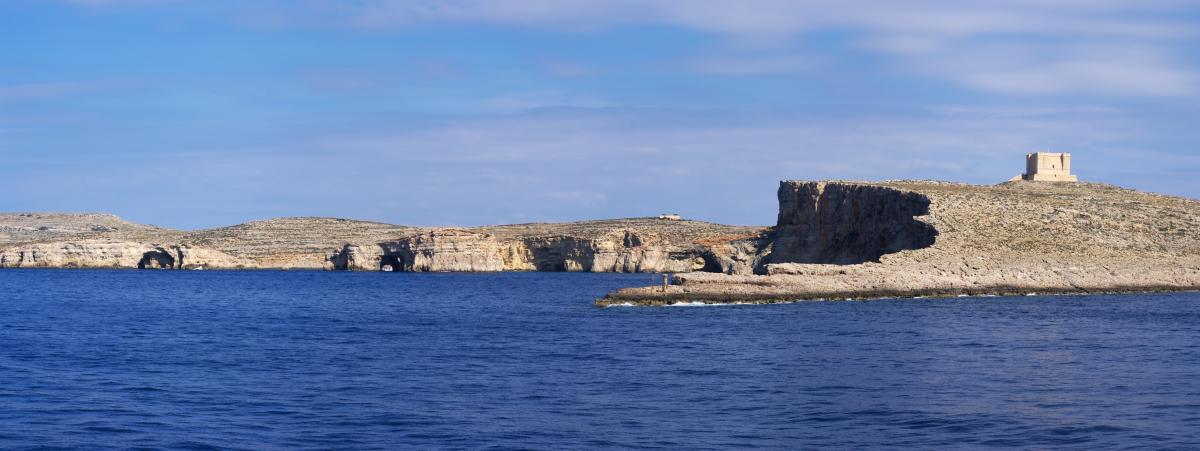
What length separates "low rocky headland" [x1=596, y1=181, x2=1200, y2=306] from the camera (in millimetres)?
55047

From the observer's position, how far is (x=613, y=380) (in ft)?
83.6

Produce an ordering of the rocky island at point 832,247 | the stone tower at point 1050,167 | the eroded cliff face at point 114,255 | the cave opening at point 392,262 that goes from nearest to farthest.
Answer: the rocky island at point 832,247 < the stone tower at point 1050,167 < the cave opening at point 392,262 < the eroded cliff face at point 114,255

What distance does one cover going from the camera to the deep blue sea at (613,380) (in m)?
19.1

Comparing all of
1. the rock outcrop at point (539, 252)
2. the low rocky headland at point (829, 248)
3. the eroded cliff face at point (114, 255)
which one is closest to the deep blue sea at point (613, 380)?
the low rocky headland at point (829, 248)

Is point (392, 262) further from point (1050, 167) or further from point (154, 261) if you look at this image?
point (1050, 167)

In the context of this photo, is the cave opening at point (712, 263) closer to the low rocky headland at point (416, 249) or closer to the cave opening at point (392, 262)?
the low rocky headland at point (416, 249)

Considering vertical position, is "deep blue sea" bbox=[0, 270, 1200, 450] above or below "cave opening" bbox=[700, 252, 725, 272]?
below

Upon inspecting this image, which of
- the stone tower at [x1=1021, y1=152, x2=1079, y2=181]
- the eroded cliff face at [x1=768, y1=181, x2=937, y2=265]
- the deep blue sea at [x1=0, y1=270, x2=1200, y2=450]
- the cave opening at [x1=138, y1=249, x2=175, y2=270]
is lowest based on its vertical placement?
the deep blue sea at [x1=0, y1=270, x2=1200, y2=450]

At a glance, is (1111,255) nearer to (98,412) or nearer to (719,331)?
(719,331)

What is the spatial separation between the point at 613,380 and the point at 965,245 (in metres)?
43.5

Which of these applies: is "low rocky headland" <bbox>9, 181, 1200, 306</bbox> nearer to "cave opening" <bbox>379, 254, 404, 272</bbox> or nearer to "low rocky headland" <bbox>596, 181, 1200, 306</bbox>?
"low rocky headland" <bbox>596, 181, 1200, 306</bbox>

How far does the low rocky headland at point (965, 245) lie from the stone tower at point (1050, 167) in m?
4.87

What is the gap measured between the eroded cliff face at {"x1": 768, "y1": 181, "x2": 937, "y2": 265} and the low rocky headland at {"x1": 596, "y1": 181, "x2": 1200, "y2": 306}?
0.31 feet

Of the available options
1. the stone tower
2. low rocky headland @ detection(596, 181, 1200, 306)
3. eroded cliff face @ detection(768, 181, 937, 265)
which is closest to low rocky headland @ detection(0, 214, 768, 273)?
eroded cliff face @ detection(768, 181, 937, 265)
